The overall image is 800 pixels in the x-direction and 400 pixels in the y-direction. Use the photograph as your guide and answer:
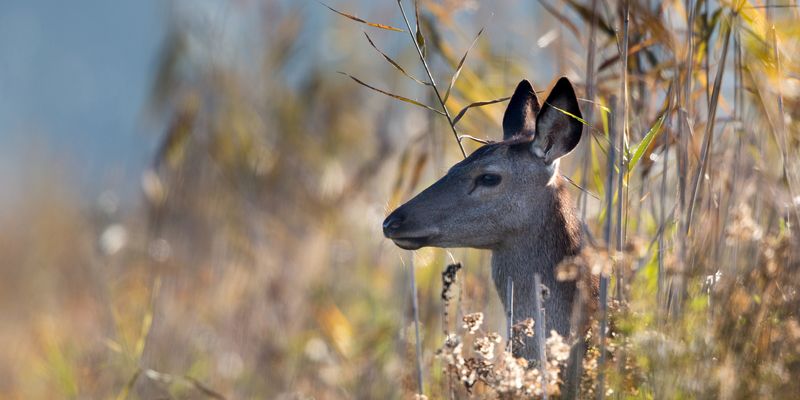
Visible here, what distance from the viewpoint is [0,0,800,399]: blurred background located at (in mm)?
3803

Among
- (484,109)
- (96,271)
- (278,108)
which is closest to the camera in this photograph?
(484,109)

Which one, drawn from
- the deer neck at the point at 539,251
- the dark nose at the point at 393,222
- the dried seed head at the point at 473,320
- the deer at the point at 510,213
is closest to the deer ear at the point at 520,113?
the deer at the point at 510,213

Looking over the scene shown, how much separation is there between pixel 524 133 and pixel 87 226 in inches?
152

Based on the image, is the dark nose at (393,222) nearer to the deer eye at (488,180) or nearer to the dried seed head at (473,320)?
the deer eye at (488,180)

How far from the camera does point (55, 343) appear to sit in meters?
5.54

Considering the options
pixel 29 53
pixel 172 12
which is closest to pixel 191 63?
pixel 172 12

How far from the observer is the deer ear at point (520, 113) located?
406 centimetres

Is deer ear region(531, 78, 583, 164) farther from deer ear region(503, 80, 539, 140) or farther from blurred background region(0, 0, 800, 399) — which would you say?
deer ear region(503, 80, 539, 140)

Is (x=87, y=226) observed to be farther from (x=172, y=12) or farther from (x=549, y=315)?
(x=549, y=315)

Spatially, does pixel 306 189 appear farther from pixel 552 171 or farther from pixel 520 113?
pixel 552 171

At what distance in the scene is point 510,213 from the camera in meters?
3.75

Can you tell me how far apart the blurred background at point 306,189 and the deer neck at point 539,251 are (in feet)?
0.48

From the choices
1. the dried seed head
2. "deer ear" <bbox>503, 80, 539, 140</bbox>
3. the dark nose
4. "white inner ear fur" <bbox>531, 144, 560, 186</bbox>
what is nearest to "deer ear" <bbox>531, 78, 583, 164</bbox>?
"white inner ear fur" <bbox>531, 144, 560, 186</bbox>

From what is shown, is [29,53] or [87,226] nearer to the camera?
[87,226]
